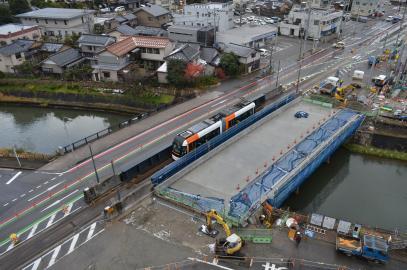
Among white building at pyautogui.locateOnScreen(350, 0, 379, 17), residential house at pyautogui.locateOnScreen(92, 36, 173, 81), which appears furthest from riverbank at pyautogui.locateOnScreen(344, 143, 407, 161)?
white building at pyautogui.locateOnScreen(350, 0, 379, 17)

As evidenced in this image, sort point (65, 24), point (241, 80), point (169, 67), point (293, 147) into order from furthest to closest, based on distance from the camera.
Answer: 1. point (65, 24)
2. point (241, 80)
3. point (169, 67)
4. point (293, 147)

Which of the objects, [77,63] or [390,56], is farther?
[390,56]

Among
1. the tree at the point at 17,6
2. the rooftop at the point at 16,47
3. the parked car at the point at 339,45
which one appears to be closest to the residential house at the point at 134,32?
the rooftop at the point at 16,47

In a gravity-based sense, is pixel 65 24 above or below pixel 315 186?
above

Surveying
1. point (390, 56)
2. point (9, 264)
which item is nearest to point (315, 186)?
point (9, 264)

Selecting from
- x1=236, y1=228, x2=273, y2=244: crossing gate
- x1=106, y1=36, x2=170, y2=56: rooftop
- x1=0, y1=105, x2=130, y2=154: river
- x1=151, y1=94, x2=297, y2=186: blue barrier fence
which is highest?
x1=106, y1=36, x2=170, y2=56: rooftop

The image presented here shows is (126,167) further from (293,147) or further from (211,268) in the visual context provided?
(293,147)

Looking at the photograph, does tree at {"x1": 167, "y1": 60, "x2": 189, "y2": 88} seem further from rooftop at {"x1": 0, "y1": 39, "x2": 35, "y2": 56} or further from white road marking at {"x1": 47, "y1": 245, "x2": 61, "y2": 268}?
white road marking at {"x1": 47, "y1": 245, "x2": 61, "y2": 268}

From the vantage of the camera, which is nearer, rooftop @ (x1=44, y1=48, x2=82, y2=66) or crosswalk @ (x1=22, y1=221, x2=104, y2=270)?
crosswalk @ (x1=22, y1=221, x2=104, y2=270)
